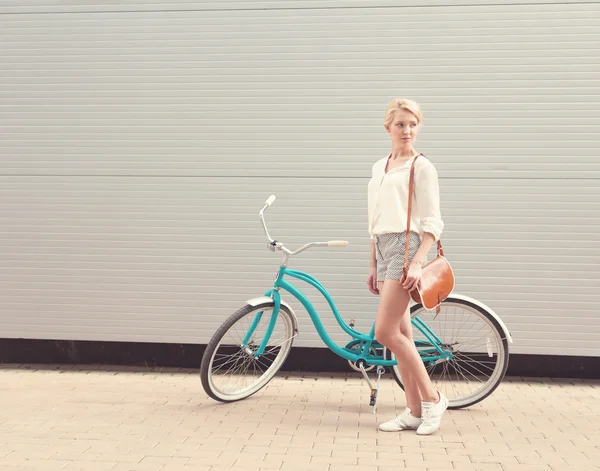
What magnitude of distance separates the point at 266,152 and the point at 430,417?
2.48 metres

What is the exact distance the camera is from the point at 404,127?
4.84m

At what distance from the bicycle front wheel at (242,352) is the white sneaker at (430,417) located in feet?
4.02

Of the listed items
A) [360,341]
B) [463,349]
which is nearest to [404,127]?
[360,341]

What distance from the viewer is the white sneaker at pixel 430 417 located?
4.82 meters

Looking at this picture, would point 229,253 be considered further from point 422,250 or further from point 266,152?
point 422,250

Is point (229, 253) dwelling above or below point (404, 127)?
below

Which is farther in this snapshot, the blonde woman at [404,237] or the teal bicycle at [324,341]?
the teal bicycle at [324,341]

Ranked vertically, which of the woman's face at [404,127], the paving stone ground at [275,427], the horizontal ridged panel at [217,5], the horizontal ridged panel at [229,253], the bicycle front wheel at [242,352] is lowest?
the paving stone ground at [275,427]

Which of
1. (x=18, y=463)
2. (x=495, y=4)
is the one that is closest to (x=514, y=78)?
(x=495, y=4)

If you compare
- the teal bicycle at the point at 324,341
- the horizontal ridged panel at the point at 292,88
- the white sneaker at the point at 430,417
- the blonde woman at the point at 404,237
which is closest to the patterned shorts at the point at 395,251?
the blonde woman at the point at 404,237

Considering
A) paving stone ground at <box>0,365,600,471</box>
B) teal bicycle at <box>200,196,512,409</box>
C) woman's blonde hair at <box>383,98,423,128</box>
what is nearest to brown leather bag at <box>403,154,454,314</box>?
woman's blonde hair at <box>383,98,423,128</box>

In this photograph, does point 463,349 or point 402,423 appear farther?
point 463,349

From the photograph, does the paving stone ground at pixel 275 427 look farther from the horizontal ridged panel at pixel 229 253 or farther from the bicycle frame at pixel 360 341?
the horizontal ridged panel at pixel 229 253

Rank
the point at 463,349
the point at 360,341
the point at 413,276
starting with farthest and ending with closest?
the point at 463,349, the point at 360,341, the point at 413,276
